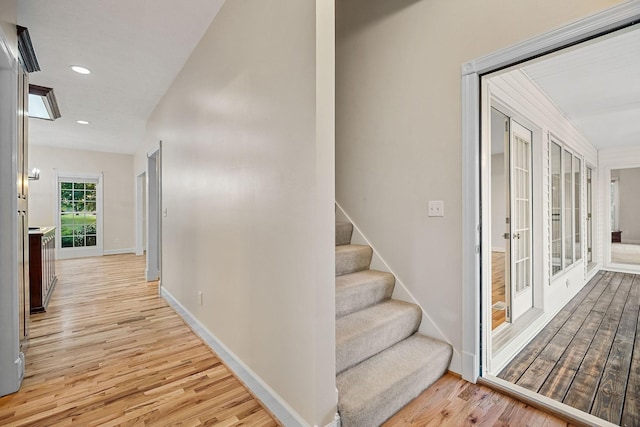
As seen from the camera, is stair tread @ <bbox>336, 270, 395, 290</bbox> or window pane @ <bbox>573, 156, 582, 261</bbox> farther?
window pane @ <bbox>573, 156, 582, 261</bbox>

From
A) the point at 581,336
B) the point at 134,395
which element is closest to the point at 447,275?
the point at 581,336

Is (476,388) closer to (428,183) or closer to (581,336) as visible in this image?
(428,183)

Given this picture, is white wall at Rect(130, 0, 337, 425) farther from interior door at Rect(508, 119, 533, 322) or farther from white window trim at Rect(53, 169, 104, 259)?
white window trim at Rect(53, 169, 104, 259)

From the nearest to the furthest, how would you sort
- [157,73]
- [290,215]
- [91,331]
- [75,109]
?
[290,215] < [91,331] < [157,73] < [75,109]

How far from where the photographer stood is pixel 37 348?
257cm

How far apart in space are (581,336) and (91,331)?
4688mm

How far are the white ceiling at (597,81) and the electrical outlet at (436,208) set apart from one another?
1011 millimetres

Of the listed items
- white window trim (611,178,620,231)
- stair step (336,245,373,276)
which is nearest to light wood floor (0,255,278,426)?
stair step (336,245,373,276)

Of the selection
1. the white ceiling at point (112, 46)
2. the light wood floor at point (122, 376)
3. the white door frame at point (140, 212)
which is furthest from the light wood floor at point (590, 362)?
the white door frame at point (140, 212)

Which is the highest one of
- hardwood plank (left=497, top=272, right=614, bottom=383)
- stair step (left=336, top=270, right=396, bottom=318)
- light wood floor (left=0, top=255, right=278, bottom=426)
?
stair step (left=336, top=270, right=396, bottom=318)

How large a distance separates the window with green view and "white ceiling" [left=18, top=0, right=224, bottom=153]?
142 inches

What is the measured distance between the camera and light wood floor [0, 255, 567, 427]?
1.65m

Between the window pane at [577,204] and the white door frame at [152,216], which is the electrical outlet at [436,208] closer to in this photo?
the window pane at [577,204]

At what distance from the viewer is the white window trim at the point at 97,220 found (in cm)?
726
